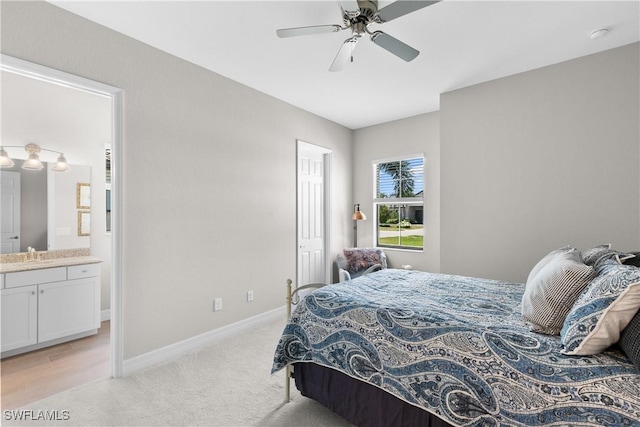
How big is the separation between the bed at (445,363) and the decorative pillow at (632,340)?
41 millimetres

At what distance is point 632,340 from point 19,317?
4.38 m

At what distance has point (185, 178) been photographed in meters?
2.84

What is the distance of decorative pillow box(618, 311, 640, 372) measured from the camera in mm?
1087

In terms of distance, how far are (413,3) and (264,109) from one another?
2.32m

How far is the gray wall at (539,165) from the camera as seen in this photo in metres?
2.57

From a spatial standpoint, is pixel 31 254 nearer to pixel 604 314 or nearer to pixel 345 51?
pixel 345 51

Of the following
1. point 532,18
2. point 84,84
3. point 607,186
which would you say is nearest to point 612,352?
point 607,186

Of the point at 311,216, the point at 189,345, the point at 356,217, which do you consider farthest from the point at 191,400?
the point at 356,217

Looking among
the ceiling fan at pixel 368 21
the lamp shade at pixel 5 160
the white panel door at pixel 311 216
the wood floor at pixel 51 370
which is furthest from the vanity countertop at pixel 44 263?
the ceiling fan at pixel 368 21

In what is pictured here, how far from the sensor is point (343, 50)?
82.7 inches

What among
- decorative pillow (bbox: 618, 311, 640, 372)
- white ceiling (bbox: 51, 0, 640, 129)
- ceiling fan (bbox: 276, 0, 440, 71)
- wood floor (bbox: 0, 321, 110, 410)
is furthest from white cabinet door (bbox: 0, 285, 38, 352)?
decorative pillow (bbox: 618, 311, 640, 372)

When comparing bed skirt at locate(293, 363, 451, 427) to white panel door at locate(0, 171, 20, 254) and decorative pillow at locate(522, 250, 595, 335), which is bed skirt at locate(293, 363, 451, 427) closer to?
decorative pillow at locate(522, 250, 595, 335)

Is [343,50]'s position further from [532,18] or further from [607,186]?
[607,186]

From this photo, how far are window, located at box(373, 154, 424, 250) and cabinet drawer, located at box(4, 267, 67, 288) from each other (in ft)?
13.4
